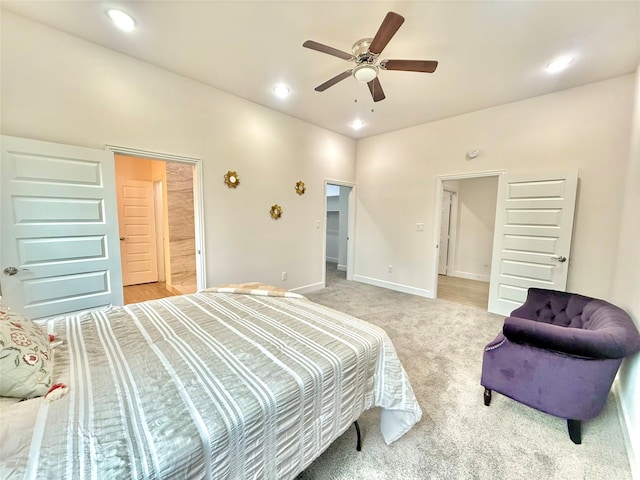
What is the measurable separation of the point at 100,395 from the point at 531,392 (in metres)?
2.33

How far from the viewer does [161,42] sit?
2.38 metres

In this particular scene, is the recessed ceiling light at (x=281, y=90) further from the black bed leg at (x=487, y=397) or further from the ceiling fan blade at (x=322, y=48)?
the black bed leg at (x=487, y=397)

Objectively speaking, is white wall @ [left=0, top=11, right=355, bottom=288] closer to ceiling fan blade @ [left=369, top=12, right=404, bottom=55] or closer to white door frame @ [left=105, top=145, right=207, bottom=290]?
white door frame @ [left=105, top=145, right=207, bottom=290]

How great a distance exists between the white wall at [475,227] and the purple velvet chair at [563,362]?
4.02 meters

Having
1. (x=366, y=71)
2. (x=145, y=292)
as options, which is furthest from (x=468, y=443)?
(x=145, y=292)

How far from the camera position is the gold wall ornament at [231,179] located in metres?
3.39

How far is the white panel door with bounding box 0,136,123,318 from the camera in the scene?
211 centimetres

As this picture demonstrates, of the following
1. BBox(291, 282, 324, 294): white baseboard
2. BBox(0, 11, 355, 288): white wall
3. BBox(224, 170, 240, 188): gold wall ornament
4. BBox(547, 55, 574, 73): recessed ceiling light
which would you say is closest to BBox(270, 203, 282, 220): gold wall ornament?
BBox(0, 11, 355, 288): white wall

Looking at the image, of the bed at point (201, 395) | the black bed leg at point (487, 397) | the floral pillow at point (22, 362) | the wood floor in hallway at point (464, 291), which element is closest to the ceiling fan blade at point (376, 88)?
the bed at point (201, 395)

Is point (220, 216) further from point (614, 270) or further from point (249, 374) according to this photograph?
point (614, 270)

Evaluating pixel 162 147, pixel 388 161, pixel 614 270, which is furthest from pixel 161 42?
pixel 614 270

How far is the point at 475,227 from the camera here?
19.0ft

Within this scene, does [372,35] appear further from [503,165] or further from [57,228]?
[57,228]

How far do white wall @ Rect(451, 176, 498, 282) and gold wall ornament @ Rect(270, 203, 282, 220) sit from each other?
4.33 m
